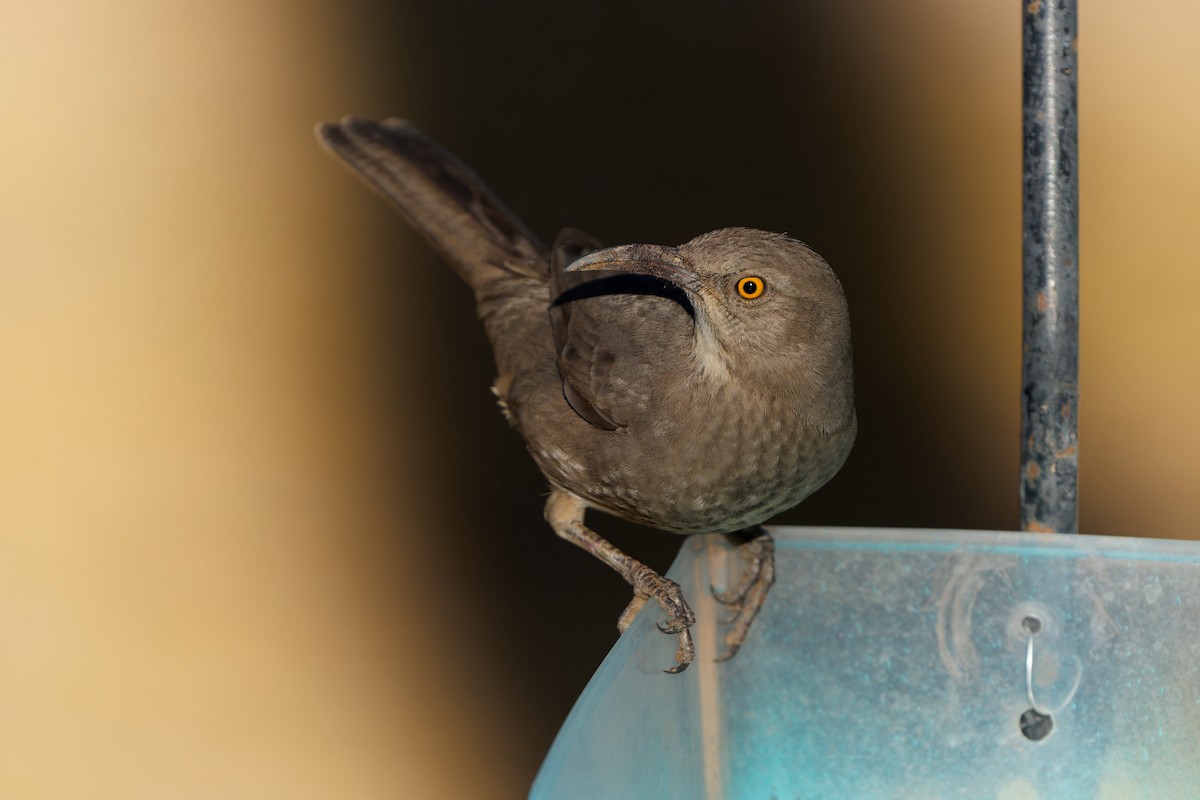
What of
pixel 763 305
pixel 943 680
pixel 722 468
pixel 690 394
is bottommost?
pixel 943 680

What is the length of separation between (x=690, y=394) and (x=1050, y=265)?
84cm

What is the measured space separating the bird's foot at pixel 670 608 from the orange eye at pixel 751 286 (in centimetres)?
65

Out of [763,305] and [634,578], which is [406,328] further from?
[763,305]

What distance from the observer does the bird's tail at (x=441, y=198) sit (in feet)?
12.1

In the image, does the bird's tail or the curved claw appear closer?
the curved claw

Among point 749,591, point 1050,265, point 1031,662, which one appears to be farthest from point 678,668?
point 1050,265

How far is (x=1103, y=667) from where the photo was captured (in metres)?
2.33

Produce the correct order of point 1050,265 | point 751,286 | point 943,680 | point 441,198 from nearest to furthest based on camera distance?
point 1050,265
point 943,680
point 751,286
point 441,198

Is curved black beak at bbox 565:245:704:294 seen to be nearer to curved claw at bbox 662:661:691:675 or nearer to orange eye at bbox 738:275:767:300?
orange eye at bbox 738:275:767:300

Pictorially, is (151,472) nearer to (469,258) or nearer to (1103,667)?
(469,258)

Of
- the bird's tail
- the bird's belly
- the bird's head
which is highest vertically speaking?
the bird's tail

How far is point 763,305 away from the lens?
2.70 metres

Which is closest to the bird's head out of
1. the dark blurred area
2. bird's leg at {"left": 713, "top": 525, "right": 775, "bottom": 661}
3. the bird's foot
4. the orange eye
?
the orange eye

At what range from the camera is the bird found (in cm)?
270
